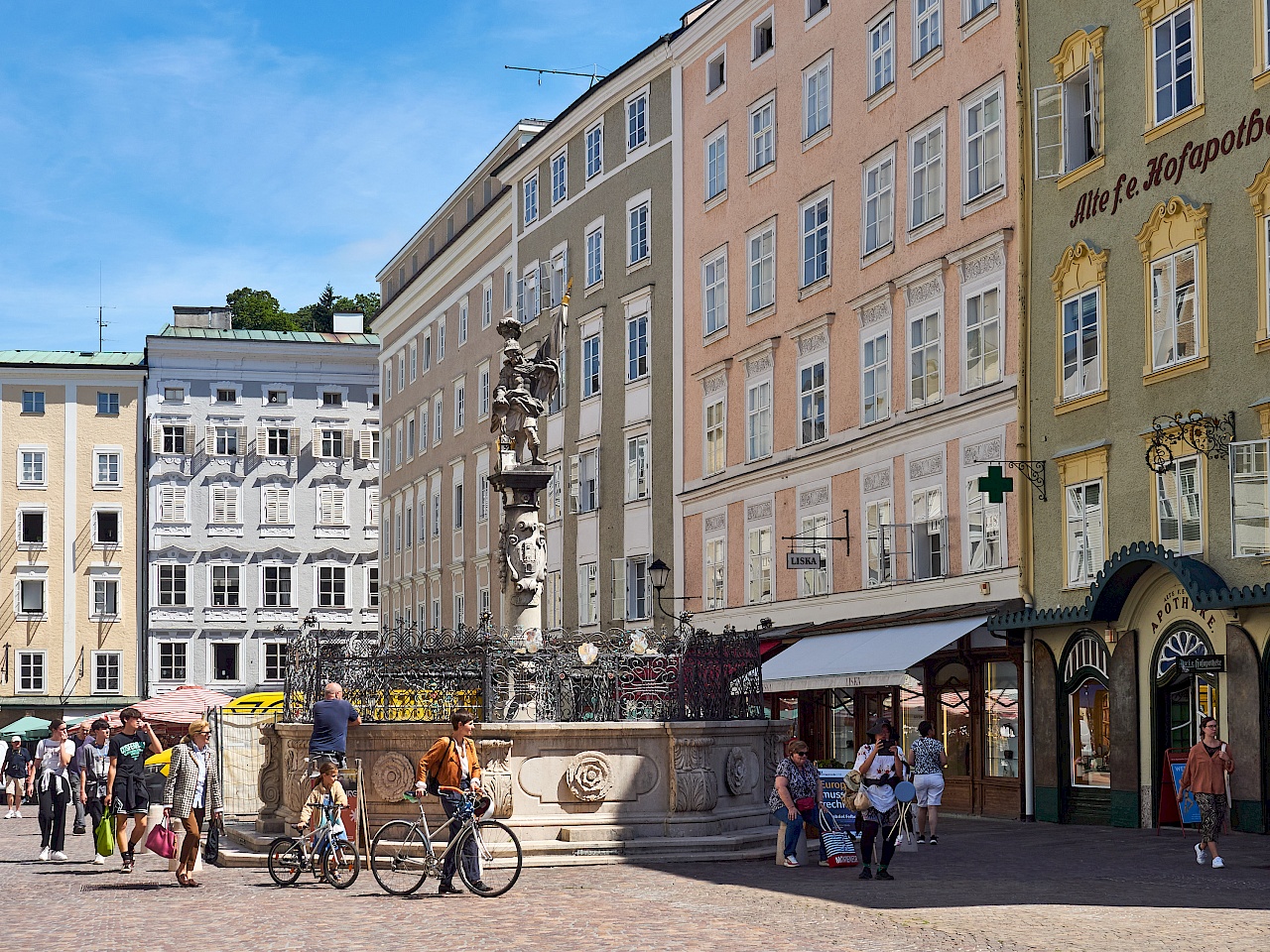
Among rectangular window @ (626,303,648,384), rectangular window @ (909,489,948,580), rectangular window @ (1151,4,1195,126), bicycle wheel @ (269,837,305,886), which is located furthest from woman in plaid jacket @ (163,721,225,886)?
rectangular window @ (626,303,648,384)

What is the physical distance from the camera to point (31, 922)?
16.2m

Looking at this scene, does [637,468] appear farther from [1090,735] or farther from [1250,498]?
[1250,498]

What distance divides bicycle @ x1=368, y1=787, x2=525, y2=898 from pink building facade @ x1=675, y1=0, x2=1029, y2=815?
1280 centimetres

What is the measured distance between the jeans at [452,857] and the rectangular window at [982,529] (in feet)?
52.1

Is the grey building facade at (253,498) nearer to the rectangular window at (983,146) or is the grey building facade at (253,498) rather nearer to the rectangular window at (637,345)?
the rectangular window at (637,345)

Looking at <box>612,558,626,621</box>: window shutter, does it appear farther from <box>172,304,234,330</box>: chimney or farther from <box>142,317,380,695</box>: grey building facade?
<box>172,304,234,330</box>: chimney

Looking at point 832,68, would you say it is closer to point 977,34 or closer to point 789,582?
point 977,34

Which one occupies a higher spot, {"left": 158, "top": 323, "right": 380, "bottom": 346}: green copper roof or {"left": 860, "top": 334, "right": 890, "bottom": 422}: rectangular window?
{"left": 158, "top": 323, "right": 380, "bottom": 346}: green copper roof

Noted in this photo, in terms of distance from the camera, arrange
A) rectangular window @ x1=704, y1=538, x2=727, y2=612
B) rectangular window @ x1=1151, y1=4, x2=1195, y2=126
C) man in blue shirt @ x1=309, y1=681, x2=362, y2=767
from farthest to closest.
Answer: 1. rectangular window @ x1=704, y1=538, x2=727, y2=612
2. rectangular window @ x1=1151, y1=4, x2=1195, y2=126
3. man in blue shirt @ x1=309, y1=681, x2=362, y2=767

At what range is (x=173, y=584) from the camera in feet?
265

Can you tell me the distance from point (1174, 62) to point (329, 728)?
16.3 metres

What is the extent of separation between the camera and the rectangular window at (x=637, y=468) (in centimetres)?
4781

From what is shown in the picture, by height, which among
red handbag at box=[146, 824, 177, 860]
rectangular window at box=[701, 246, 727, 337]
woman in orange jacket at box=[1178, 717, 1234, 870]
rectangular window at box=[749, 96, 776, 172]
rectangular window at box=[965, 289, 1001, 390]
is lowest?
red handbag at box=[146, 824, 177, 860]

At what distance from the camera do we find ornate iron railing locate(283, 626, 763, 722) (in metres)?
21.3
